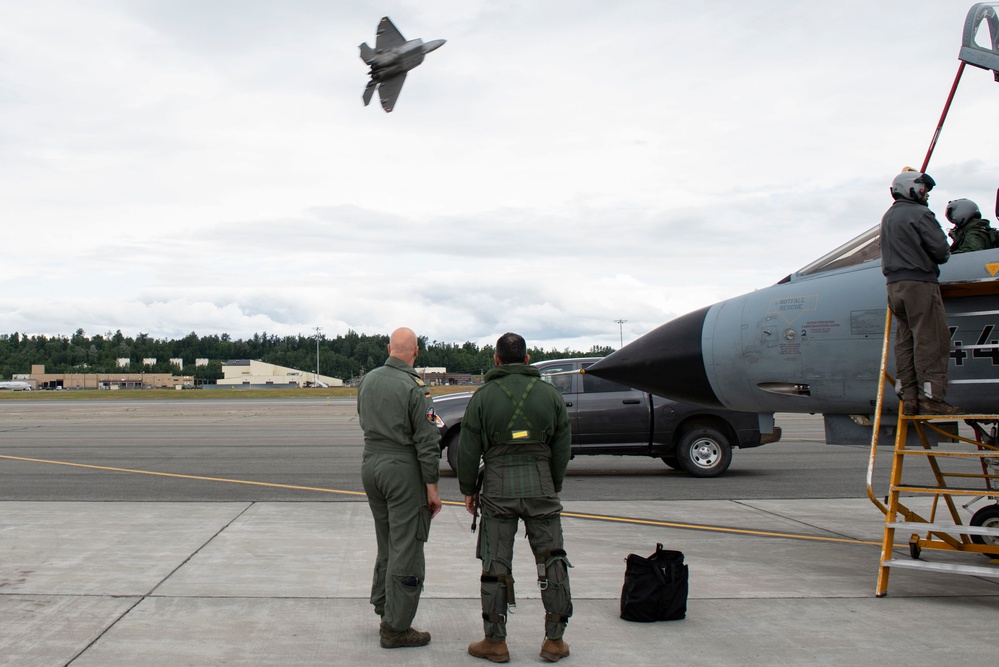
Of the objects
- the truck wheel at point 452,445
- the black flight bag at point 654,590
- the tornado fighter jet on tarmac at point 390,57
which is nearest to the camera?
the black flight bag at point 654,590

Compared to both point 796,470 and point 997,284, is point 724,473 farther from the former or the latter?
point 997,284

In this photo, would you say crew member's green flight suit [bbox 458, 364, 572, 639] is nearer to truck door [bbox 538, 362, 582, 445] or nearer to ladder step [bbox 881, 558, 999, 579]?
ladder step [bbox 881, 558, 999, 579]

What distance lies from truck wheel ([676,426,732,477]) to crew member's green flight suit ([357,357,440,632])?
8752mm

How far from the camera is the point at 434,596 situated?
20.2 ft

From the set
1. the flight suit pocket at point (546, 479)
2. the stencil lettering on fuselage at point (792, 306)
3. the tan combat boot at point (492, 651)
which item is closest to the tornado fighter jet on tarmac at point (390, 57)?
the stencil lettering on fuselage at point (792, 306)

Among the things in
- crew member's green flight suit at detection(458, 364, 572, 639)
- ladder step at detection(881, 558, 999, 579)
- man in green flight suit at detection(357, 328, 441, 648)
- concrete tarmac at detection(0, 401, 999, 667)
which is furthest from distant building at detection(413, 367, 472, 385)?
crew member's green flight suit at detection(458, 364, 572, 639)

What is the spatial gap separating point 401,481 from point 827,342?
4.33 metres

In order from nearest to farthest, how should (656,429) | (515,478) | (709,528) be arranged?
(515,478) → (709,528) → (656,429)

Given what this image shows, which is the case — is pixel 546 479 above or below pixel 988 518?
above

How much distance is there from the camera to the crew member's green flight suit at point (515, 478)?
470cm

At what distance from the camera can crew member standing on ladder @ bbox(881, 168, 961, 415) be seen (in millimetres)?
6340

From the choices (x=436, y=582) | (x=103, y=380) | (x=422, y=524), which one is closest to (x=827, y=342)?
(x=436, y=582)

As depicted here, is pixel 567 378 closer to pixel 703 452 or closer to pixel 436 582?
pixel 703 452

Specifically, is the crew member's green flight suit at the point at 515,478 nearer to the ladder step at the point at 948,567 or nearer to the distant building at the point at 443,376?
the ladder step at the point at 948,567
